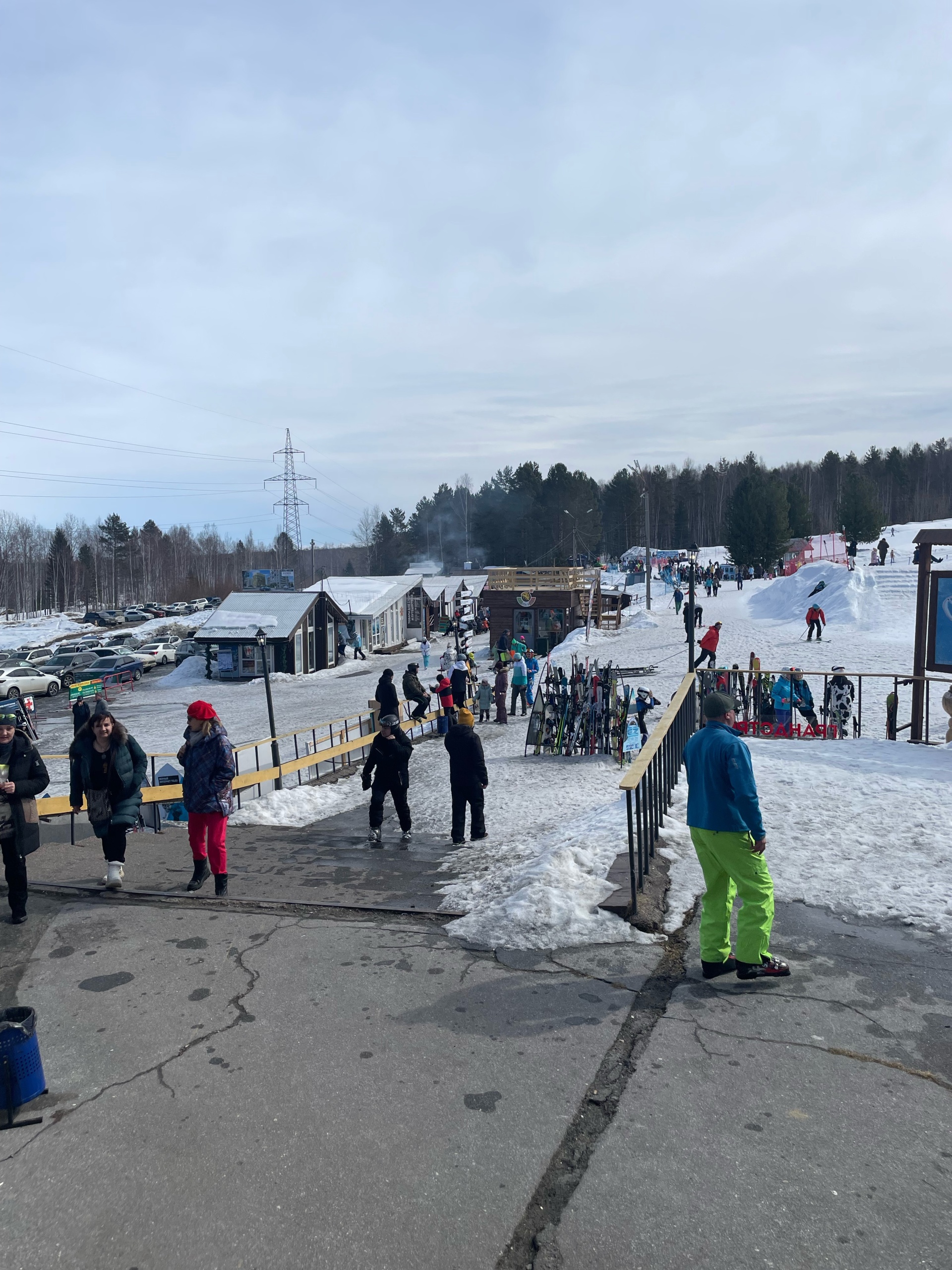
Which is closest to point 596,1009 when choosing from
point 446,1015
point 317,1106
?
point 446,1015

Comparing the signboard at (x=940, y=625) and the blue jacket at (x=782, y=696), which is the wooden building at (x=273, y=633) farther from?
the signboard at (x=940, y=625)

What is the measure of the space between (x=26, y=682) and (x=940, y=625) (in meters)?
35.0

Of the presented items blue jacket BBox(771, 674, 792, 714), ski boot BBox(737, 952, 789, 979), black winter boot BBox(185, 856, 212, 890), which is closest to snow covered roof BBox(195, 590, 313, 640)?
blue jacket BBox(771, 674, 792, 714)

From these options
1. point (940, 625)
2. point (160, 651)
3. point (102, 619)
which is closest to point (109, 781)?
point (940, 625)

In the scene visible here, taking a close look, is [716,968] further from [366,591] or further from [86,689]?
[366,591]

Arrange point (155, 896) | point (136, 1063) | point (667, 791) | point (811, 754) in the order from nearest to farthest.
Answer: point (136, 1063), point (155, 896), point (667, 791), point (811, 754)

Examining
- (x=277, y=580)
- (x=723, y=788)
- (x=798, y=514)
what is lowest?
(x=723, y=788)

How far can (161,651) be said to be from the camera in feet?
150

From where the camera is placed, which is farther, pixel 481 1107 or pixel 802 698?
pixel 802 698

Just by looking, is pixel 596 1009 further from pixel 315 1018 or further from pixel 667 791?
pixel 667 791

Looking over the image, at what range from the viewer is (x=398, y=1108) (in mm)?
3682

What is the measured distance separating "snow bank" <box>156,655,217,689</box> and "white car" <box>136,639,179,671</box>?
10.5ft

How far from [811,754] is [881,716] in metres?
8.84

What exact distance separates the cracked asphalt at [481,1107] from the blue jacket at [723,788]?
91 centimetres
